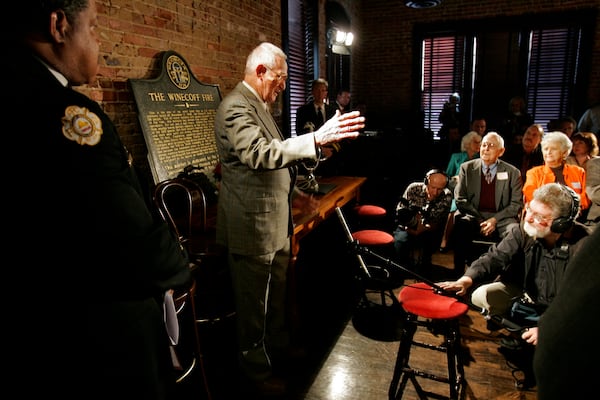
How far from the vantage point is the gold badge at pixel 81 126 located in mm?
782

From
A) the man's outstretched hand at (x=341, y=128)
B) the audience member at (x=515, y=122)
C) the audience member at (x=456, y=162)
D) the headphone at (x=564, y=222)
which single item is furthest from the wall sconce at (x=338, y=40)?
the man's outstretched hand at (x=341, y=128)

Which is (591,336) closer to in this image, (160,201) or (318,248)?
(160,201)

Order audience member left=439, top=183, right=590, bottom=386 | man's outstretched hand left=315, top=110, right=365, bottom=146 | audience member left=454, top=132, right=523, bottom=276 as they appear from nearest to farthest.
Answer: man's outstretched hand left=315, top=110, right=365, bottom=146 < audience member left=439, top=183, right=590, bottom=386 < audience member left=454, top=132, right=523, bottom=276

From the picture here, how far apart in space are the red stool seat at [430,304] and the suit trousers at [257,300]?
723 mm

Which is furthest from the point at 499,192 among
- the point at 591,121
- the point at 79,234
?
the point at 591,121

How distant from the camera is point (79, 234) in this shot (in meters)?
0.81

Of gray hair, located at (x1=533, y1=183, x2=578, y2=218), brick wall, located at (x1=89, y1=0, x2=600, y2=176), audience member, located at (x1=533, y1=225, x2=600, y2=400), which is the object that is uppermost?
brick wall, located at (x1=89, y1=0, x2=600, y2=176)

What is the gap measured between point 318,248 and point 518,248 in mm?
2186

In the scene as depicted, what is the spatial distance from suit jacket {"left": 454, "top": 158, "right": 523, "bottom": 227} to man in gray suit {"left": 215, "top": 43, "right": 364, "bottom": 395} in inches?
90.7

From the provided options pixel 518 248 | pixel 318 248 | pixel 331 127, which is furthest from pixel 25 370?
pixel 318 248

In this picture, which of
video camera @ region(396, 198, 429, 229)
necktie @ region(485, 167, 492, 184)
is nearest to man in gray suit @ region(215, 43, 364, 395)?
video camera @ region(396, 198, 429, 229)

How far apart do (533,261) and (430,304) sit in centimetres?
83

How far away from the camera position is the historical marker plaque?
103 inches

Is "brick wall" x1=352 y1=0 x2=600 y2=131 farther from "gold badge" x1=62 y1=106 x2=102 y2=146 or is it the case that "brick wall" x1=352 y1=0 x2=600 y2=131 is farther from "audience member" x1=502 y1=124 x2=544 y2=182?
"gold badge" x1=62 y1=106 x2=102 y2=146
